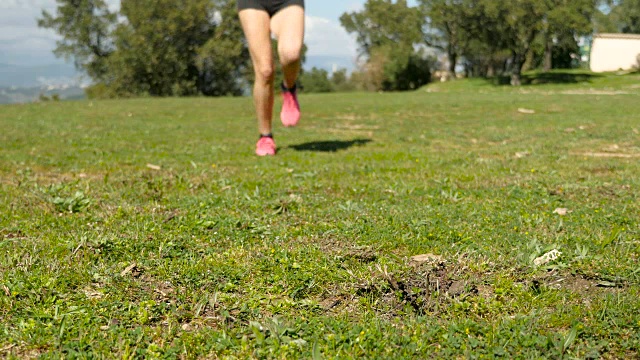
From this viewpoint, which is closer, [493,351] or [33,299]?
[493,351]

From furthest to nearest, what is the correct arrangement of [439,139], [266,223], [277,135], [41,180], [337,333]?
[277,135], [439,139], [41,180], [266,223], [337,333]

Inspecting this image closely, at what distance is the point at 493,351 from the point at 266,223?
2079mm

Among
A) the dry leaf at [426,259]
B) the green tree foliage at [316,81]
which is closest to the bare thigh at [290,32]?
the dry leaf at [426,259]

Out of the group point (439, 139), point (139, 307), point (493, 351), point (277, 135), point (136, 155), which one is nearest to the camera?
point (493, 351)

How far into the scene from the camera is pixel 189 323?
8.07 ft

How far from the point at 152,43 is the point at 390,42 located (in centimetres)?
4225

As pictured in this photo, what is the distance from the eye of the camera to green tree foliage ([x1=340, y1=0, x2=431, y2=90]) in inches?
2950

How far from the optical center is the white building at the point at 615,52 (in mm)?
73188

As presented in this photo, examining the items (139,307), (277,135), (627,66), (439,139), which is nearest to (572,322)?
(139,307)

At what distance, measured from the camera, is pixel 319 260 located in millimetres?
3137

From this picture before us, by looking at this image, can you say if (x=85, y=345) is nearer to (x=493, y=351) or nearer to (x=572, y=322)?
(x=493, y=351)

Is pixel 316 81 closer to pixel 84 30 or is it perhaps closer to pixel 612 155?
pixel 84 30

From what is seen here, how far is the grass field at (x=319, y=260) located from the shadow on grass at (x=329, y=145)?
1960 millimetres

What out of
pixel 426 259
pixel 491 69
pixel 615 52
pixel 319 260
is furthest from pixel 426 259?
pixel 491 69
